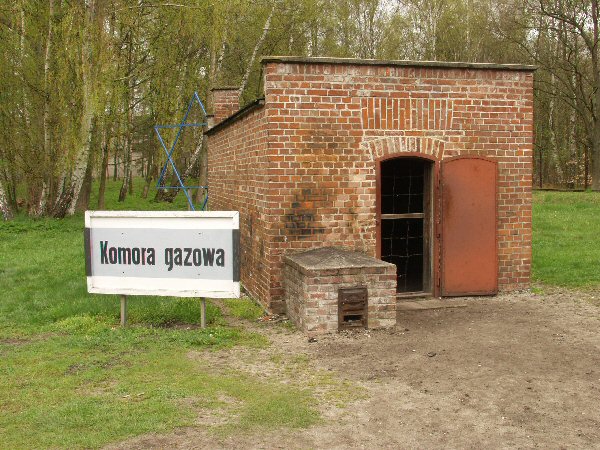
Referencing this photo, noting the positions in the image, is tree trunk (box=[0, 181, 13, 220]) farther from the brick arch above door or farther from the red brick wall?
the brick arch above door

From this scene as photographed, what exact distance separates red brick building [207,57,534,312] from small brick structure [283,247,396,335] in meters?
0.94

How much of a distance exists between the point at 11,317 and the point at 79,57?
1265 centimetres

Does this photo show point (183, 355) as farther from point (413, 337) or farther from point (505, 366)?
point (505, 366)

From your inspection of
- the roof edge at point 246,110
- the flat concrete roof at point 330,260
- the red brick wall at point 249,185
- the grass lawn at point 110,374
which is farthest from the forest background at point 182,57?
the flat concrete roof at point 330,260

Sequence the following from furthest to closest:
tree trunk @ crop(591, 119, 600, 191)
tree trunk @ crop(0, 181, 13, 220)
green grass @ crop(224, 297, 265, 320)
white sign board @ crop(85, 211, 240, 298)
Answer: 1. tree trunk @ crop(591, 119, 600, 191)
2. tree trunk @ crop(0, 181, 13, 220)
3. green grass @ crop(224, 297, 265, 320)
4. white sign board @ crop(85, 211, 240, 298)

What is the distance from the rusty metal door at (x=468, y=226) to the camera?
9273mm

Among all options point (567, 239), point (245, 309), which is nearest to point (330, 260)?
point (245, 309)

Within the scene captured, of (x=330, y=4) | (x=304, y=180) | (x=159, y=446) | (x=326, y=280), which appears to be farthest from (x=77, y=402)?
(x=330, y=4)

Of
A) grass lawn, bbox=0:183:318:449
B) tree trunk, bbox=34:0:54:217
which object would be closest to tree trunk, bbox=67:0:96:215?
tree trunk, bbox=34:0:54:217

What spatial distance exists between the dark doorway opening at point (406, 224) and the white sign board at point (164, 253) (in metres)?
2.99

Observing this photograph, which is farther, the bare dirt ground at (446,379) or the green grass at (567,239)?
the green grass at (567,239)

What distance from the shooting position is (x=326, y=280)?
7.47 m

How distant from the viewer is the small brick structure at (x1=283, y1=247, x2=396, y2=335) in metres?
7.46

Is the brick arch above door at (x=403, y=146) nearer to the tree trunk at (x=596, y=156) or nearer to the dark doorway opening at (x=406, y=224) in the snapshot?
the dark doorway opening at (x=406, y=224)
